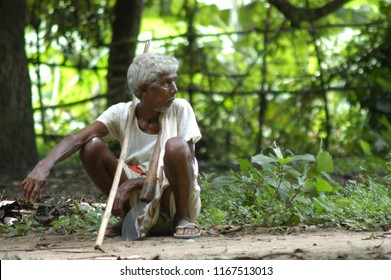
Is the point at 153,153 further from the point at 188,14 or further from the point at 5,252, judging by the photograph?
the point at 188,14

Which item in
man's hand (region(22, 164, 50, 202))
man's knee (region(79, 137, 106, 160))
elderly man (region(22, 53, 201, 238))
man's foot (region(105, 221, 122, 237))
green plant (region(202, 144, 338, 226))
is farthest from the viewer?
green plant (region(202, 144, 338, 226))

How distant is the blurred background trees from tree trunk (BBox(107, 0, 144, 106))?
0.5 inches

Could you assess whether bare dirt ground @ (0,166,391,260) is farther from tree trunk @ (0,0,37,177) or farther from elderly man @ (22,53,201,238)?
tree trunk @ (0,0,37,177)

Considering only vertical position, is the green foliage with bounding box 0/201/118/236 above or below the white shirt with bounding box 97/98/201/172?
below

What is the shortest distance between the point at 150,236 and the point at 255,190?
0.95 metres

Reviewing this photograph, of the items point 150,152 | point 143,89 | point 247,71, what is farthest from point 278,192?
point 247,71

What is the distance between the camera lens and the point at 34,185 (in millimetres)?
4777

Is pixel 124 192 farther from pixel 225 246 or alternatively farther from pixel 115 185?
pixel 225 246

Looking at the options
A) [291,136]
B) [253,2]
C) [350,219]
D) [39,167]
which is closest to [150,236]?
[39,167]

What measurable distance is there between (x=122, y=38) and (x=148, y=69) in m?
5.42

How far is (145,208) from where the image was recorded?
16.3ft

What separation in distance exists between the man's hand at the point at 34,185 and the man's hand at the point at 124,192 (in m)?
0.48

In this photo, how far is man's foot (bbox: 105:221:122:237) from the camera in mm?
5207

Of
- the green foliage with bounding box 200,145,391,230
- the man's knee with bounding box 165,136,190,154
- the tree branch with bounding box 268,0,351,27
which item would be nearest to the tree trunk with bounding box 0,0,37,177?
the tree branch with bounding box 268,0,351,27
